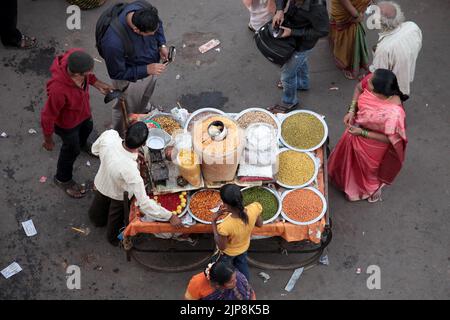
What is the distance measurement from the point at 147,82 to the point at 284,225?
204 cm

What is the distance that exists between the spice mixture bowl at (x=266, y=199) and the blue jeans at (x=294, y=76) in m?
Result: 1.57

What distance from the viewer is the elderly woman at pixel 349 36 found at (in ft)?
20.6

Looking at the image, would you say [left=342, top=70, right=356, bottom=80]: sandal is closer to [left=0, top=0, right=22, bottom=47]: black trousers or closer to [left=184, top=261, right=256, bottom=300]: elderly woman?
[left=184, top=261, right=256, bottom=300]: elderly woman

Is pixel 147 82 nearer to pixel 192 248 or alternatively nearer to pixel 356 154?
pixel 192 248

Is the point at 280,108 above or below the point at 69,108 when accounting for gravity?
below

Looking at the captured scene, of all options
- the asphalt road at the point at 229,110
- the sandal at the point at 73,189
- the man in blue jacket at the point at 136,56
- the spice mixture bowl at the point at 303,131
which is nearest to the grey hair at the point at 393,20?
the spice mixture bowl at the point at 303,131

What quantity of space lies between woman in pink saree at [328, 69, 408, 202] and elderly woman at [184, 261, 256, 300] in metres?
1.73

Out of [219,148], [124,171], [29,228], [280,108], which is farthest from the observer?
[280,108]

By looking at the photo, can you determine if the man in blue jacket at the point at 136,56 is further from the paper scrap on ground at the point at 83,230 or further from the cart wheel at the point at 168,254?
the cart wheel at the point at 168,254

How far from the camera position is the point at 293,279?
5.34 m

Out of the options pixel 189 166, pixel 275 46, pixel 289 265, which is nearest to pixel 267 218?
pixel 289 265

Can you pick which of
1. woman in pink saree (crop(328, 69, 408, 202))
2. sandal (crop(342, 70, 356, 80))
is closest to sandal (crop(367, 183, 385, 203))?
woman in pink saree (crop(328, 69, 408, 202))

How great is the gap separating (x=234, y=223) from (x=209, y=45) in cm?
324

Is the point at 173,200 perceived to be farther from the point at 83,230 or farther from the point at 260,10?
the point at 260,10
